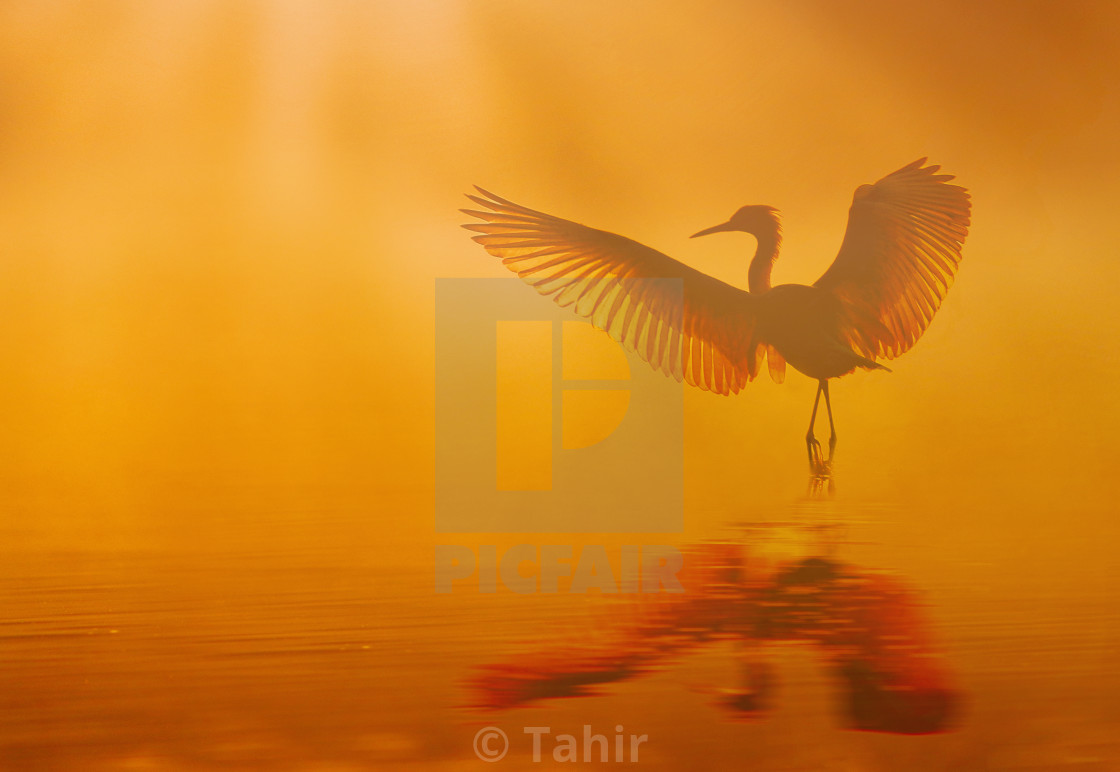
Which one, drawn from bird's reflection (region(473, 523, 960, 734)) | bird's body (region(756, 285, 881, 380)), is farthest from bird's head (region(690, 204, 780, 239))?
bird's reflection (region(473, 523, 960, 734))

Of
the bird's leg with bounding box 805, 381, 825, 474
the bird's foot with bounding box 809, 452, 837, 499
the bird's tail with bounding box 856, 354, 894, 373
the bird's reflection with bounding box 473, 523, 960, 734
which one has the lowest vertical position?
the bird's reflection with bounding box 473, 523, 960, 734

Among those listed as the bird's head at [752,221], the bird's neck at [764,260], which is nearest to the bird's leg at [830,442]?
the bird's neck at [764,260]

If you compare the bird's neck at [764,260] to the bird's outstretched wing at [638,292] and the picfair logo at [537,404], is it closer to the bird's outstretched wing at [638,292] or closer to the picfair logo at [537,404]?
the bird's outstretched wing at [638,292]

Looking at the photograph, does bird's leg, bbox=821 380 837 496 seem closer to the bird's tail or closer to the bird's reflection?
the bird's tail

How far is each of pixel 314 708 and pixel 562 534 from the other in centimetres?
67

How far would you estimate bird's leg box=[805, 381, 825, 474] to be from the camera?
1644 millimetres

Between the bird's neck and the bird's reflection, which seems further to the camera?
the bird's neck

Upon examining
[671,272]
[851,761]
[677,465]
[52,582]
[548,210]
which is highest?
[548,210]

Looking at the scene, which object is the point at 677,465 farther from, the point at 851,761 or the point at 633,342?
the point at 851,761

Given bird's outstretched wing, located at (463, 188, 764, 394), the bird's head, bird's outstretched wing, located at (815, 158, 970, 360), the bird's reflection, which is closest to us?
the bird's reflection

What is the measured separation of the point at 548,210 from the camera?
5.74 feet

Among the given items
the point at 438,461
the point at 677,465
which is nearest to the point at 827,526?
the point at 677,465

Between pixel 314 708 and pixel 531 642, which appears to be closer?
pixel 314 708

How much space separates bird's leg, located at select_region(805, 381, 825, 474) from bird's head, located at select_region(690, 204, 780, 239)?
0.35 metres
